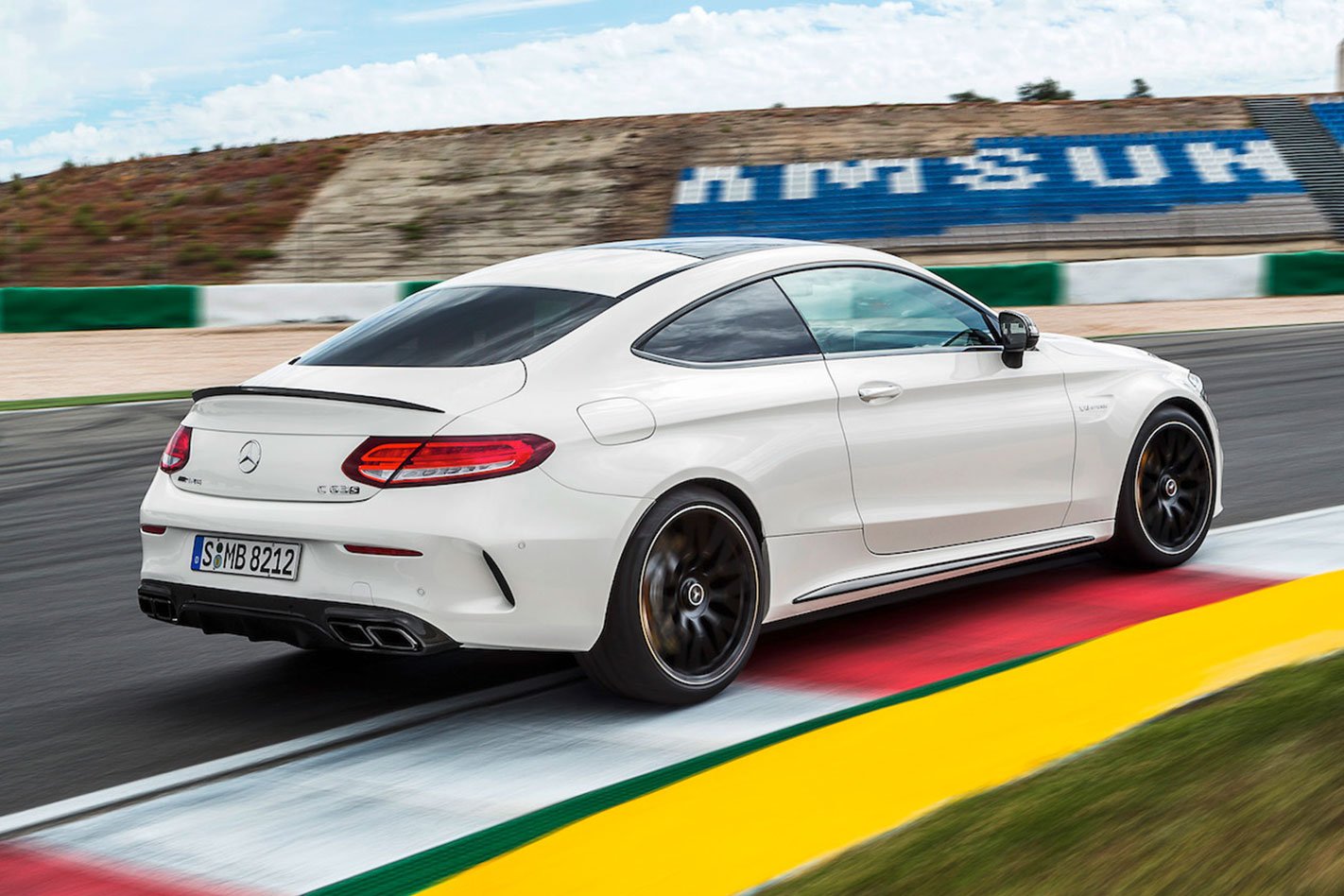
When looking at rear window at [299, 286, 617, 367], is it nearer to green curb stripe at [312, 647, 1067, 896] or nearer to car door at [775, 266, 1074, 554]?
car door at [775, 266, 1074, 554]

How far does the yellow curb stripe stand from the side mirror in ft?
4.19

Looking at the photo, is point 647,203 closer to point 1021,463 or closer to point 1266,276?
point 1266,276

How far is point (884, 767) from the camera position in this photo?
3.92m

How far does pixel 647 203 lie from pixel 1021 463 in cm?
3747

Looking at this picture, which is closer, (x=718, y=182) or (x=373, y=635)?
(x=373, y=635)

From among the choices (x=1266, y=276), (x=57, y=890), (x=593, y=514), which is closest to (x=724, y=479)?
(x=593, y=514)

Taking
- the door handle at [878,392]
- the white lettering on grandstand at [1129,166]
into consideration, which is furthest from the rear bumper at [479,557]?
the white lettering on grandstand at [1129,166]

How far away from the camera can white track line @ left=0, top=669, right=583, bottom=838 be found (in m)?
4.21

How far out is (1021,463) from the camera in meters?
6.07

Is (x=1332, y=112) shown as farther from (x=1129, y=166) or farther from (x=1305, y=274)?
(x=1305, y=274)

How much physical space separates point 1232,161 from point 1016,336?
42.6m

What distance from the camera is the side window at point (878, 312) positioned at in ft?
18.5

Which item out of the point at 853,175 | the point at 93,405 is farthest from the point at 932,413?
the point at 853,175

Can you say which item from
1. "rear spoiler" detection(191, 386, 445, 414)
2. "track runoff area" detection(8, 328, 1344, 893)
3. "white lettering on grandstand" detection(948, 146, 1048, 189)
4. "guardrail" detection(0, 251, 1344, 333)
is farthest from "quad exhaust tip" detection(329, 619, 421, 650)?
"white lettering on grandstand" detection(948, 146, 1048, 189)
